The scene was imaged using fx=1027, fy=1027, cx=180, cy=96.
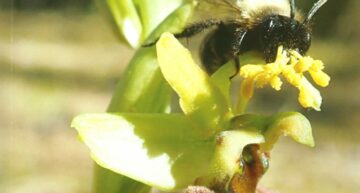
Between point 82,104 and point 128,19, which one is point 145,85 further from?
point 82,104

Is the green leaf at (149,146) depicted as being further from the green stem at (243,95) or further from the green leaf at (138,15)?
the green leaf at (138,15)

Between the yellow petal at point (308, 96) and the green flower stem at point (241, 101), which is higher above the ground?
the yellow petal at point (308, 96)

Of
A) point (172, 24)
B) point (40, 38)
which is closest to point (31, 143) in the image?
point (40, 38)

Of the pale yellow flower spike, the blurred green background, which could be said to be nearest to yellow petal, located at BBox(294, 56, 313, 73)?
the pale yellow flower spike

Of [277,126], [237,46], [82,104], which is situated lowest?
[82,104]

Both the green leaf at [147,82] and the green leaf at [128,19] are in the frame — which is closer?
the green leaf at [147,82]

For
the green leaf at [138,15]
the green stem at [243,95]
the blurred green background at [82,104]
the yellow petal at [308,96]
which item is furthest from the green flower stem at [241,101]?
the blurred green background at [82,104]

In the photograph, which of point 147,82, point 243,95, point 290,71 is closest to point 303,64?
point 290,71
